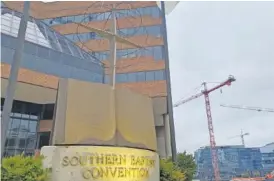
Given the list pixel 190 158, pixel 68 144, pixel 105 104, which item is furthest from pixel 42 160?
pixel 190 158

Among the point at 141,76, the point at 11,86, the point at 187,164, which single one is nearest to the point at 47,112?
the point at 141,76

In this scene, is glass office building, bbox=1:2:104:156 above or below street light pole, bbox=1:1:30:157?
above

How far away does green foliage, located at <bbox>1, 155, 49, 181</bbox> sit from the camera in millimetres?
7309

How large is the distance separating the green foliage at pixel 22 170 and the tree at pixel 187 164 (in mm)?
6097

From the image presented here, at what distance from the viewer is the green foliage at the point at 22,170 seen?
7309 millimetres

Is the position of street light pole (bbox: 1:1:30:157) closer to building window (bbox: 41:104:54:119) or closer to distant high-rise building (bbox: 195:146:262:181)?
building window (bbox: 41:104:54:119)

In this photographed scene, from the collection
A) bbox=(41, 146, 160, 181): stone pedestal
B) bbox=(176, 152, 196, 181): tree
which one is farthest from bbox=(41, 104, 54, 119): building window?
bbox=(41, 146, 160, 181): stone pedestal

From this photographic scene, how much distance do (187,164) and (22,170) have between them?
699 cm

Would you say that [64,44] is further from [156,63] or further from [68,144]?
[68,144]

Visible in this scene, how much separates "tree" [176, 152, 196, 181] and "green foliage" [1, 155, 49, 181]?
20.0 ft

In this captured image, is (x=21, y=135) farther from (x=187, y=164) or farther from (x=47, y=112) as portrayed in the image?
(x=187, y=164)

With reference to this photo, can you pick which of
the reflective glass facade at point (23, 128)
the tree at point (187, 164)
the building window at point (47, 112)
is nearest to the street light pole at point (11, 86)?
the tree at point (187, 164)

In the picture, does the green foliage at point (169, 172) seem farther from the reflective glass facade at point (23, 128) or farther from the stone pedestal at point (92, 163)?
the reflective glass facade at point (23, 128)

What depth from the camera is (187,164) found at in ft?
41.3
